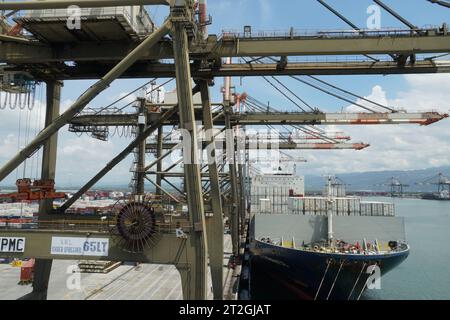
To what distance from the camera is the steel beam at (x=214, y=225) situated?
1551 cm

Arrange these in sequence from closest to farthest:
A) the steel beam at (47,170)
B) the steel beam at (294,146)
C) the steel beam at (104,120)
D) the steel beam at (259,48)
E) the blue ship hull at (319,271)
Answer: the steel beam at (259,48) < the steel beam at (47,170) < the blue ship hull at (319,271) < the steel beam at (104,120) < the steel beam at (294,146)

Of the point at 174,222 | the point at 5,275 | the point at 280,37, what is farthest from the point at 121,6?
the point at 5,275

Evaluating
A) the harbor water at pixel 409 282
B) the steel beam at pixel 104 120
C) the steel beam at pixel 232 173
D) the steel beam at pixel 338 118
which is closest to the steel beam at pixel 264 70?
the steel beam at pixel 104 120

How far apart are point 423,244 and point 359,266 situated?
39.7 m

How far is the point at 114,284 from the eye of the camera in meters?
30.5

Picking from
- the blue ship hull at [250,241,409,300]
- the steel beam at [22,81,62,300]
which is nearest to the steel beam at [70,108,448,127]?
the steel beam at [22,81,62,300]

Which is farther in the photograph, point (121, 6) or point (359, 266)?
point (359, 266)

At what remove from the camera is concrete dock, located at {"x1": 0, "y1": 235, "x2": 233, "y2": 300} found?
27.3 metres

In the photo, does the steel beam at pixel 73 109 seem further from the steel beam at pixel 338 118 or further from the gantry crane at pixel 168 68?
the steel beam at pixel 338 118

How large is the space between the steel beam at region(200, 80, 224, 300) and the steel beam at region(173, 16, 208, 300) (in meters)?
1.82

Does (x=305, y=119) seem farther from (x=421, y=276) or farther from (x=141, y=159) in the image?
(x=421, y=276)

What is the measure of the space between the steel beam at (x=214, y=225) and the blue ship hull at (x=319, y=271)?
11937 mm

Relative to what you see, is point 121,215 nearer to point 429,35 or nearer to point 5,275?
point 429,35

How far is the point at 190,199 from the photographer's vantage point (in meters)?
13.6
